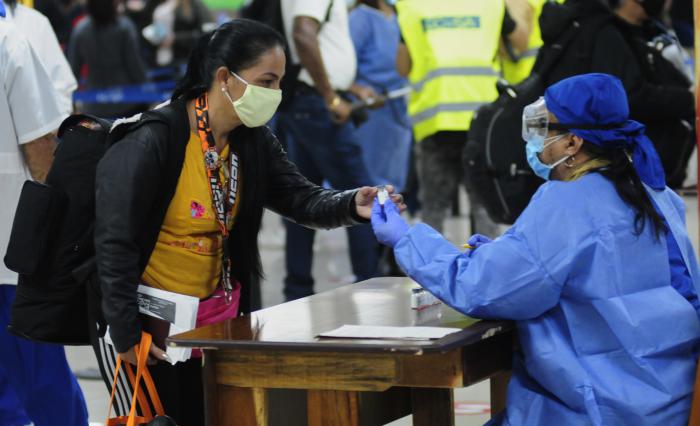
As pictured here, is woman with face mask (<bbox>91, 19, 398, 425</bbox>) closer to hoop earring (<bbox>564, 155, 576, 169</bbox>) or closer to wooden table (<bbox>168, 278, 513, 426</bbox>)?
wooden table (<bbox>168, 278, 513, 426</bbox>)

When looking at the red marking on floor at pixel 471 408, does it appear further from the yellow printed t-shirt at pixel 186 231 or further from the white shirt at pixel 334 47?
the white shirt at pixel 334 47

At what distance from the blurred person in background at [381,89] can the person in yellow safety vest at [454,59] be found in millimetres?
891

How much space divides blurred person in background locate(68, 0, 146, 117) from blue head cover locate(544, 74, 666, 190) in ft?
24.6

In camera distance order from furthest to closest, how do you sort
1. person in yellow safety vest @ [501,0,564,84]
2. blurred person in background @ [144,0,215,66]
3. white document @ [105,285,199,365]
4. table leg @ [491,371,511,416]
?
blurred person in background @ [144,0,215,66] < person in yellow safety vest @ [501,0,564,84] < table leg @ [491,371,511,416] < white document @ [105,285,199,365]

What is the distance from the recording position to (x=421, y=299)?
3.85 meters

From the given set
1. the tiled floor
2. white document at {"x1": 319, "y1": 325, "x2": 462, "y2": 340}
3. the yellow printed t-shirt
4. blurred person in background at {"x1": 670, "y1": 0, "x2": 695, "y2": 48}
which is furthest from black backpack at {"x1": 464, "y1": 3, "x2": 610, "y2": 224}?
blurred person in background at {"x1": 670, "y1": 0, "x2": 695, "y2": 48}

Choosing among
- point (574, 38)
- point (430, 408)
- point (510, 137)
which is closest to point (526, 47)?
point (510, 137)

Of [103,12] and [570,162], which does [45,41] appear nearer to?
[570,162]

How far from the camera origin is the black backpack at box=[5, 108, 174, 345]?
3.86m

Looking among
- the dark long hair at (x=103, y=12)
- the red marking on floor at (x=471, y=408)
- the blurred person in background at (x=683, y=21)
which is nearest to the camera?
the red marking on floor at (x=471, y=408)

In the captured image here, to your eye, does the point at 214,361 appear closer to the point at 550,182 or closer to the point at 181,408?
the point at 181,408

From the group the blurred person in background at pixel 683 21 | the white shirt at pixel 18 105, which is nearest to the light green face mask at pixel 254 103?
the white shirt at pixel 18 105

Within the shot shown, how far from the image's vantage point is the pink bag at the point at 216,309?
393 centimetres

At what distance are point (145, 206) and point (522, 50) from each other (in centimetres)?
412
